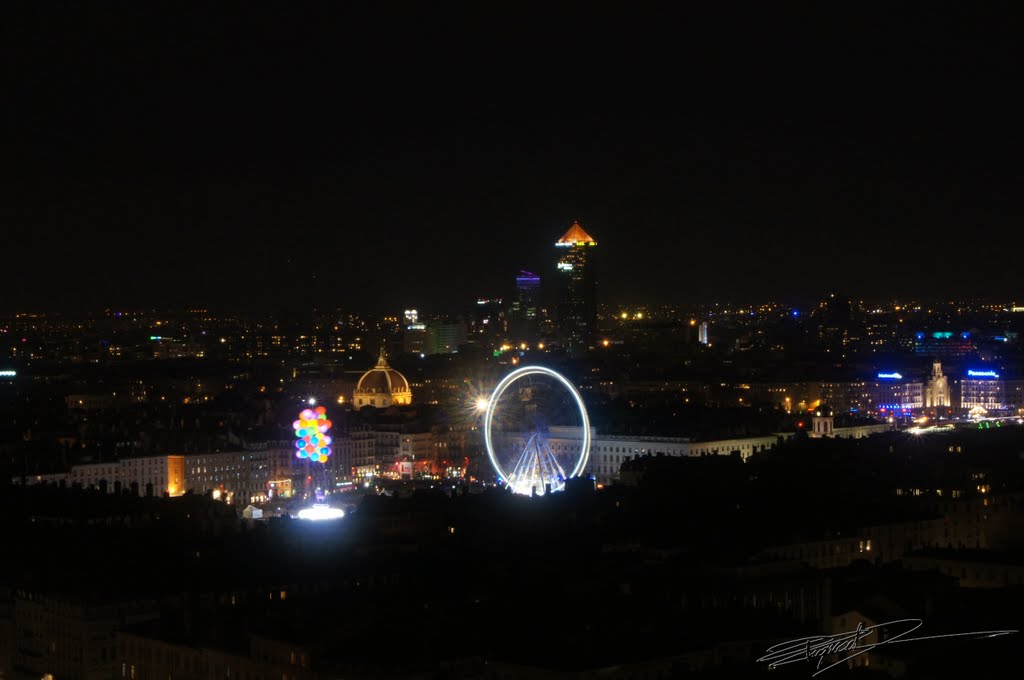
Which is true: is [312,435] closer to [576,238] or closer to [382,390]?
[382,390]

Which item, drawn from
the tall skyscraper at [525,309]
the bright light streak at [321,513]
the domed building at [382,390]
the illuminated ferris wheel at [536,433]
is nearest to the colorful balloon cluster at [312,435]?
the illuminated ferris wheel at [536,433]

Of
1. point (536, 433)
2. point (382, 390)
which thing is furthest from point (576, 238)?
point (536, 433)

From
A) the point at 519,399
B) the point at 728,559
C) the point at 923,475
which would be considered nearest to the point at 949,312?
the point at 519,399

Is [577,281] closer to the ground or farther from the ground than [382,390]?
farther from the ground

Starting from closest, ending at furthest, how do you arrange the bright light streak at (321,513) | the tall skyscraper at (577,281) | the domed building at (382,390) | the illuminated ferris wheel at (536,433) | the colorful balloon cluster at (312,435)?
the bright light streak at (321,513), the illuminated ferris wheel at (536,433), the colorful balloon cluster at (312,435), the domed building at (382,390), the tall skyscraper at (577,281)

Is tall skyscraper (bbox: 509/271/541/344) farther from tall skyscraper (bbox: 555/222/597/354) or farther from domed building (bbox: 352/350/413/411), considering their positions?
domed building (bbox: 352/350/413/411)

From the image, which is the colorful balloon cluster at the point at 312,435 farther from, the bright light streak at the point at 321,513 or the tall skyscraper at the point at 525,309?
the tall skyscraper at the point at 525,309

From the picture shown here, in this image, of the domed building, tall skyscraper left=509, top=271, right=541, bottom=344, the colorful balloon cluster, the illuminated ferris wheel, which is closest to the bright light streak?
the illuminated ferris wheel
